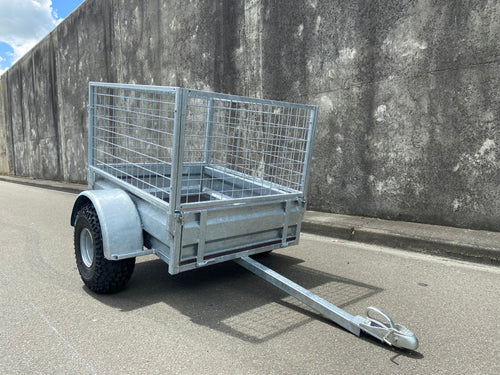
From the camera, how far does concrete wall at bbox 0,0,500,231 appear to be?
15.3 ft

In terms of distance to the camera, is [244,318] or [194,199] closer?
[244,318]

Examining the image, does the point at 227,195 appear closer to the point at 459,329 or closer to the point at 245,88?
the point at 459,329

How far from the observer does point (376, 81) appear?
5496 millimetres

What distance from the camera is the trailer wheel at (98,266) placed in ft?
11.0

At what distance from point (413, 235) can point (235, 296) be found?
8.10 ft

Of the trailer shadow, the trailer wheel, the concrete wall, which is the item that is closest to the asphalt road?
the trailer shadow

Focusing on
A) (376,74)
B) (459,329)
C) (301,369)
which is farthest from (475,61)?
(301,369)

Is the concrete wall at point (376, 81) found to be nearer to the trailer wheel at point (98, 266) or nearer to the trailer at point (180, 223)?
the trailer at point (180, 223)

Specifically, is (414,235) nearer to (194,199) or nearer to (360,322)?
(360,322)

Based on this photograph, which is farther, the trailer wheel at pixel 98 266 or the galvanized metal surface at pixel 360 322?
the trailer wheel at pixel 98 266

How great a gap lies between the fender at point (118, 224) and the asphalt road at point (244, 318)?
47 centimetres

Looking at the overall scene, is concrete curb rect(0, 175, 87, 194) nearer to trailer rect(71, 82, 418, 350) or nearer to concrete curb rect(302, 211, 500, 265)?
concrete curb rect(302, 211, 500, 265)

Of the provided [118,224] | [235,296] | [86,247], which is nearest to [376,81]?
[235,296]

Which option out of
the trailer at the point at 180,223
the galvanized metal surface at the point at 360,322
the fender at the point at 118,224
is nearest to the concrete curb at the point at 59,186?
the trailer at the point at 180,223
